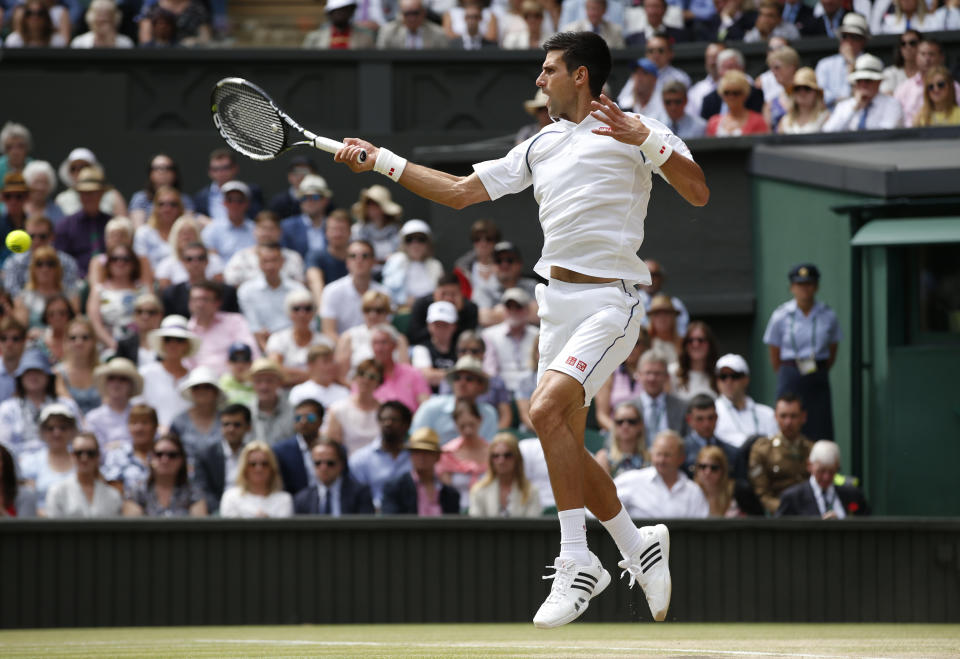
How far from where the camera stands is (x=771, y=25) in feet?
51.3

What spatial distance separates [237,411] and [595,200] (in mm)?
4954

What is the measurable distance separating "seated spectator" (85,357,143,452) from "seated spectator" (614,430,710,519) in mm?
3556

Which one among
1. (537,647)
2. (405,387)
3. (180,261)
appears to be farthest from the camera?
(180,261)

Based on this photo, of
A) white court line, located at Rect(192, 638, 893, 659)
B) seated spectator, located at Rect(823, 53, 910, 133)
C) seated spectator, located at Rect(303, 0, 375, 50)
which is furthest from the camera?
seated spectator, located at Rect(303, 0, 375, 50)

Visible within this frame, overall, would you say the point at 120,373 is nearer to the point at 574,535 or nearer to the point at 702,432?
the point at 702,432

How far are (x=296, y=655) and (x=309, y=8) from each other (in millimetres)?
13232

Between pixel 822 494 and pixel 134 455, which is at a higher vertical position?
pixel 134 455

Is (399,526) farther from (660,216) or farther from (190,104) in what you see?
(190,104)

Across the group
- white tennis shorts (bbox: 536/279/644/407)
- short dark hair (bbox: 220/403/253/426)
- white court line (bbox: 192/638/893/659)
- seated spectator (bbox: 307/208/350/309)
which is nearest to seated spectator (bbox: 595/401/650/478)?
short dark hair (bbox: 220/403/253/426)

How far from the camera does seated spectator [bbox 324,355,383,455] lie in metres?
11.4

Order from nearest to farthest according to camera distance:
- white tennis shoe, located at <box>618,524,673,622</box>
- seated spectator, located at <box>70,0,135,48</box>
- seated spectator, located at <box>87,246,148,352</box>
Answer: white tennis shoe, located at <box>618,524,673,622</box>, seated spectator, located at <box>87,246,148,352</box>, seated spectator, located at <box>70,0,135,48</box>

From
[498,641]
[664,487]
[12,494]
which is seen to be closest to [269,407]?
[12,494]

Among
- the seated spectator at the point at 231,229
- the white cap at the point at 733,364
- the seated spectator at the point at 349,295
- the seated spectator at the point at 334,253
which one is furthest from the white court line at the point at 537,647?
the seated spectator at the point at 231,229

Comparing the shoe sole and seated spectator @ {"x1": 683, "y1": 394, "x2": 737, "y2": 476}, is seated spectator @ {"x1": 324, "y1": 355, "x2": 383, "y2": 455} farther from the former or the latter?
the shoe sole
